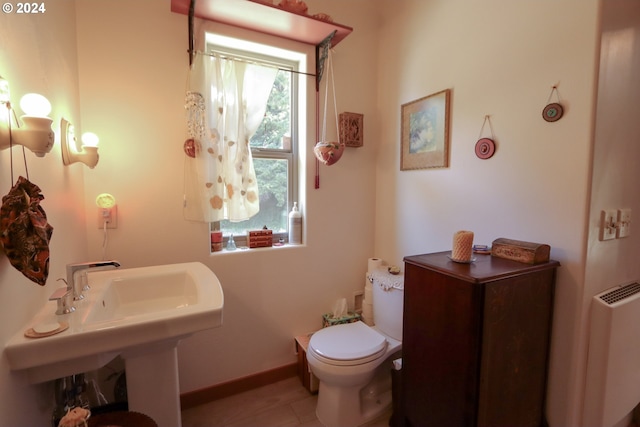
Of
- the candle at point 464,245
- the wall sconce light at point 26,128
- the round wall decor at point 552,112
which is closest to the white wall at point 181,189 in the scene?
the wall sconce light at point 26,128

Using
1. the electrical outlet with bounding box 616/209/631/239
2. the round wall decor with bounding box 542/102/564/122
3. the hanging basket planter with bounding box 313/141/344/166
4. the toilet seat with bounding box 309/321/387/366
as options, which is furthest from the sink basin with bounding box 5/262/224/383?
the electrical outlet with bounding box 616/209/631/239

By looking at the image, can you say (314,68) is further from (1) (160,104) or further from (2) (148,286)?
(2) (148,286)

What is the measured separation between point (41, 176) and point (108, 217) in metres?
0.49

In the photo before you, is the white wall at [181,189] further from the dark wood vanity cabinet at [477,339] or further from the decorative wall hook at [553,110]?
the decorative wall hook at [553,110]

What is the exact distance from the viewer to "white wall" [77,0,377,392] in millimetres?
1462

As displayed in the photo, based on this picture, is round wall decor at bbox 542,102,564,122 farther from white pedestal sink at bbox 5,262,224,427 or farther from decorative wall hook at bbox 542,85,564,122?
white pedestal sink at bbox 5,262,224,427

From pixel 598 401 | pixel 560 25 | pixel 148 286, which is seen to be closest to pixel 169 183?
pixel 148 286

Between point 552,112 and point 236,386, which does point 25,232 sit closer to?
point 236,386

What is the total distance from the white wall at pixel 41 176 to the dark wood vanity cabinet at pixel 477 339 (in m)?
1.34

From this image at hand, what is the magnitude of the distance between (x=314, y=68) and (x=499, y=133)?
3.89 feet

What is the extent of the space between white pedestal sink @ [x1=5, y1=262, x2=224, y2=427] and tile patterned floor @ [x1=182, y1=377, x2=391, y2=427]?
20.2 inches

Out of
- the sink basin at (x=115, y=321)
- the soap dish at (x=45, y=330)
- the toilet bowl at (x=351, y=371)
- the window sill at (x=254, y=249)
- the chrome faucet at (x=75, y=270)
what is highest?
the chrome faucet at (x=75, y=270)

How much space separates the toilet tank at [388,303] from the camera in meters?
1.73

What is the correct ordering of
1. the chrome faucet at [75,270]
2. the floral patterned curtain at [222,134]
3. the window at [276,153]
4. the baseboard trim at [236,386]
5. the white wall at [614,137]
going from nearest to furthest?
the chrome faucet at [75,270] < the white wall at [614,137] < the floral patterned curtain at [222,134] < the baseboard trim at [236,386] < the window at [276,153]
